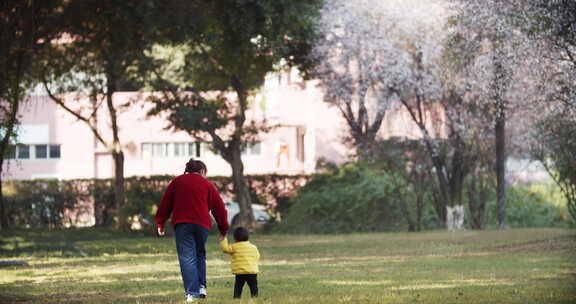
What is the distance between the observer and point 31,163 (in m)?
57.8

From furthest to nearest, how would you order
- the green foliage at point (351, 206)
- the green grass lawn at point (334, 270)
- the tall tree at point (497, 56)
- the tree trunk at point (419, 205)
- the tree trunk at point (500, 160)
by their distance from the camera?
the green foliage at point (351, 206), the tree trunk at point (419, 205), the tree trunk at point (500, 160), the tall tree at point (497, 56), the green grass lawn at point (334, 270)

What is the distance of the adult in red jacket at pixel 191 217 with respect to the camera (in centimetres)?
1134

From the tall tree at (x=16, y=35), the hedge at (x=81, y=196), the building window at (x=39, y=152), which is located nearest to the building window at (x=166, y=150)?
the building window at (x=39, y=152)

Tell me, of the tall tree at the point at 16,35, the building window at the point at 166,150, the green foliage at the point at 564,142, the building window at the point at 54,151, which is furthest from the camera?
the building window at the point at 54,151

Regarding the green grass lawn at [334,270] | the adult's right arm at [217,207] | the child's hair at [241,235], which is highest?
the adult's right arm at [217,207]

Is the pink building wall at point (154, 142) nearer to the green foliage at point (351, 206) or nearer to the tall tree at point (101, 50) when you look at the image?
the tall tree at point (101, 50)

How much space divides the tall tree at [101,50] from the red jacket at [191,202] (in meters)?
10.8

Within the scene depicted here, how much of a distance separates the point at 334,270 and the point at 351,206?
15.2 metres

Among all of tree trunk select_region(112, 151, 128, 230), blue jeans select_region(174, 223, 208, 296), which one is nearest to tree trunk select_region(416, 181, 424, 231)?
tree trunk select_region(112, 151, 128, 230)

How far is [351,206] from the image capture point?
1261 inches

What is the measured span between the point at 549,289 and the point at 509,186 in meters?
22.0

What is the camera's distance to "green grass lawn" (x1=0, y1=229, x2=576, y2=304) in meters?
12.0

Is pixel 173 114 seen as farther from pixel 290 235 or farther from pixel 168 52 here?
pixel 168 52

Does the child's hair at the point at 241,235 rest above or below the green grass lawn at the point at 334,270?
above
